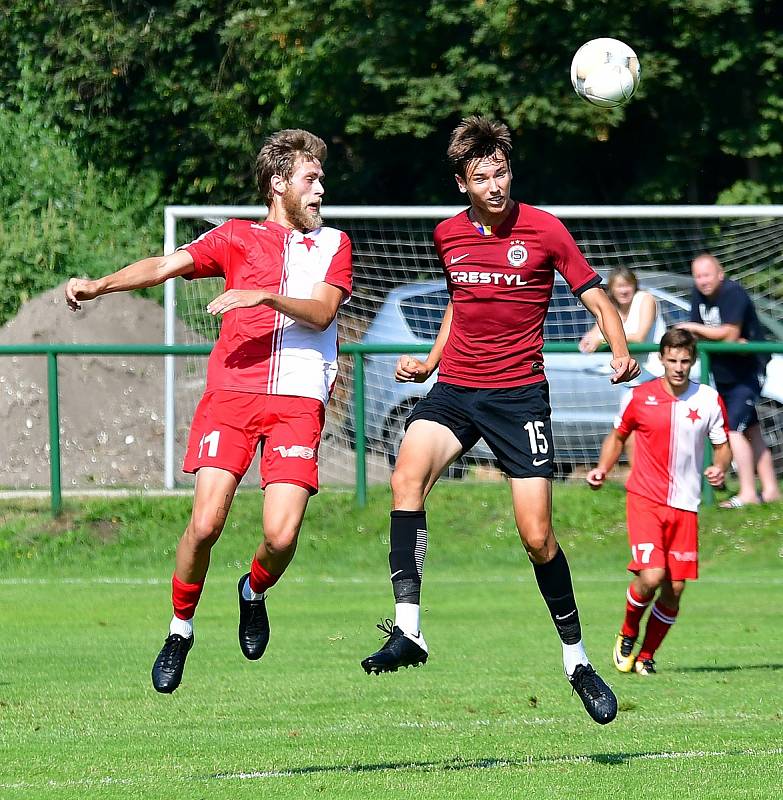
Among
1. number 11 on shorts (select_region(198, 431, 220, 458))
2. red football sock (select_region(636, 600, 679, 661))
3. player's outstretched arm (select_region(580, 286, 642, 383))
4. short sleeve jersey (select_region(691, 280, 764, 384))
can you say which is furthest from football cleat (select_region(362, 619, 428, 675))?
short sleeve jersey (select_region(691, 280, 764, 384))

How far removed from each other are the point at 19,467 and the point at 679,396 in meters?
7.63

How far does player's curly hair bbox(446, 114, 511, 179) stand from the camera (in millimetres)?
6750

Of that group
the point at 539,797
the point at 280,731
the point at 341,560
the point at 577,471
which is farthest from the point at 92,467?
the point at 539,797

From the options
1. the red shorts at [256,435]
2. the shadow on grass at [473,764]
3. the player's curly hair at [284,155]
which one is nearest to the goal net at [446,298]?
the player's curly hair at [284,155]

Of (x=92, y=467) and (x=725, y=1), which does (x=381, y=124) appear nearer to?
(x=725, y=1)

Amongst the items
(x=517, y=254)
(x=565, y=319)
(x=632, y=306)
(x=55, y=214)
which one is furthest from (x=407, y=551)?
(x=55, y=214)

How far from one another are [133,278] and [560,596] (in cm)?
230

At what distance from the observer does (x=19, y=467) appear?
15.0 meters

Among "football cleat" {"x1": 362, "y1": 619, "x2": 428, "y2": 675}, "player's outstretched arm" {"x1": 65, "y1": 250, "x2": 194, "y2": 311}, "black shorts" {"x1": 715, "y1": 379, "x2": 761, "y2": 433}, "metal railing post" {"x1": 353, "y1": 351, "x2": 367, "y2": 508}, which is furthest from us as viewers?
"metal railing post" {"x1": 353, "y1": 351, "x2": 367, "y2": 508}

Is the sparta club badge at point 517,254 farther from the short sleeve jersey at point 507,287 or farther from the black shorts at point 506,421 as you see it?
the black shorts at point 506,421

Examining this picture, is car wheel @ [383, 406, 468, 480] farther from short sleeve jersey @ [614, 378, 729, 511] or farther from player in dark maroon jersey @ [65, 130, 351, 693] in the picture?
player in dark maroon jersey @ [65, 130, 351, 693]

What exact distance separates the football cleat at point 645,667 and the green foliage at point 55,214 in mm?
14883

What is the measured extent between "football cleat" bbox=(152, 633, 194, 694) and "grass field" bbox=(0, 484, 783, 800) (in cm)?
31

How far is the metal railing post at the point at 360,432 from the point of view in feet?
48.0
